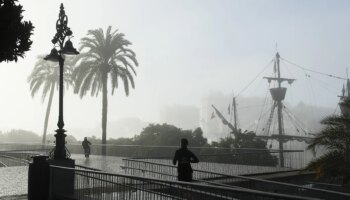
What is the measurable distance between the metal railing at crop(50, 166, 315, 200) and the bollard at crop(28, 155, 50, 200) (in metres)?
0.19

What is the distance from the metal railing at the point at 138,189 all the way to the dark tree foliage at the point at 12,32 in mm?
3334

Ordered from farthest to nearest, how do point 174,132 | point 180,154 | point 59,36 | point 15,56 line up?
point 174,132
point 59,36
point 180,154
point 15,56

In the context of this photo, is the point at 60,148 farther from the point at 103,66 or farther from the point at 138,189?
the point at 103,66

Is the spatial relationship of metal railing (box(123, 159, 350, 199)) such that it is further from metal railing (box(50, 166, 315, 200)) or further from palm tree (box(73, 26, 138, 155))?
palm tree (box(73, 26, 138, 155))

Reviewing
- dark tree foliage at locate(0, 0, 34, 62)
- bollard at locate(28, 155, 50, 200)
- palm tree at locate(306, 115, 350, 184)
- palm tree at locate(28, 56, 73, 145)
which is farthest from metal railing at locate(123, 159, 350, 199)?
palm tree at locate(28, 56, 73, 145)

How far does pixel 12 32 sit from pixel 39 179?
4.77 meters

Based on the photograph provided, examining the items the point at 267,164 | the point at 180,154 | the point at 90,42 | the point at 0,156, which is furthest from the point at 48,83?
the point at 180,154

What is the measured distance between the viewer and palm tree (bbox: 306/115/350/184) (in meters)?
16.5

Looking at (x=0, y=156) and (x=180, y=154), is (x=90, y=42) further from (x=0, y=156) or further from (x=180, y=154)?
(x=180, y=154)

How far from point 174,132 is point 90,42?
13.3 metres

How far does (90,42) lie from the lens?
43.3m

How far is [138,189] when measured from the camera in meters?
10.0

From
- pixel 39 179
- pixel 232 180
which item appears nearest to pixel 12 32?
pixel 39 179

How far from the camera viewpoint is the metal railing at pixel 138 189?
25.3ft
